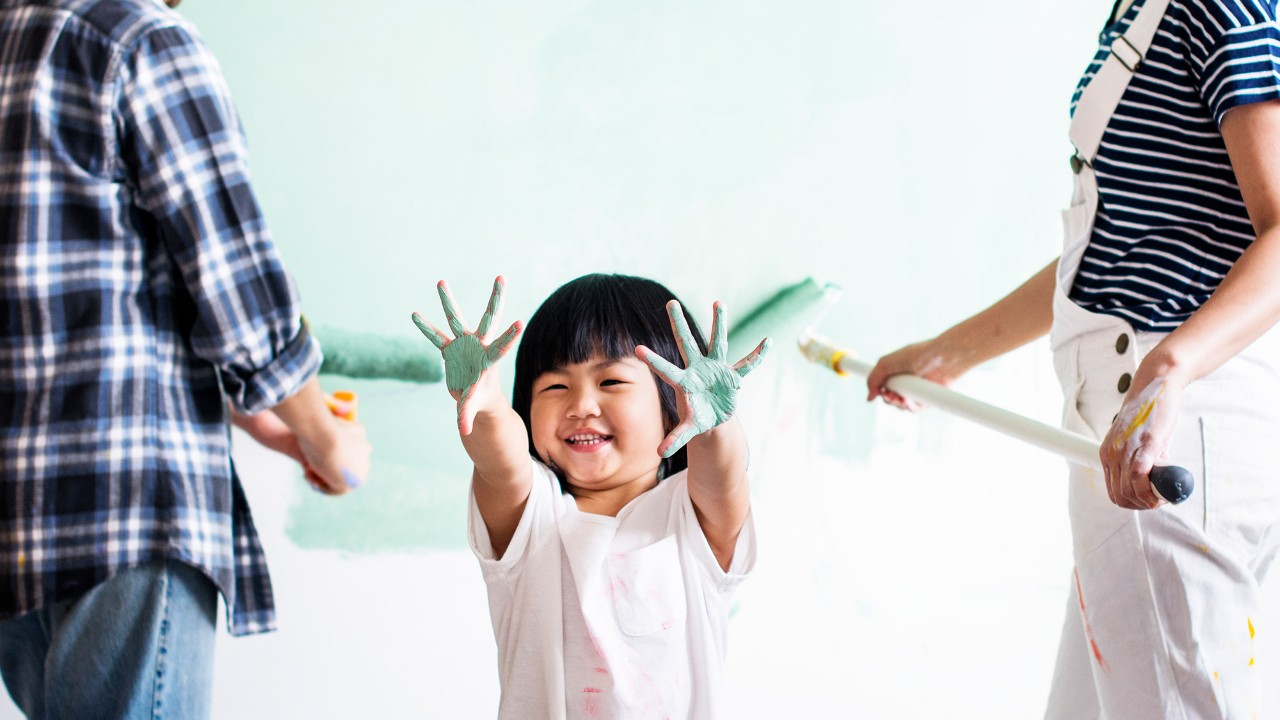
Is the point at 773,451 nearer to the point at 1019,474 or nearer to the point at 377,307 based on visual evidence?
the point at 1019,474

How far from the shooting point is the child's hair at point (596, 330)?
97 cm

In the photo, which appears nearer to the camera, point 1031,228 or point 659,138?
point 659,138

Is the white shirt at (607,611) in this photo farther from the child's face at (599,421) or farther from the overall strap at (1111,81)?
the overall strap at (1111,81)

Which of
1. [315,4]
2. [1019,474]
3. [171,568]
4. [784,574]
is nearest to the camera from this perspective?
[171,568]

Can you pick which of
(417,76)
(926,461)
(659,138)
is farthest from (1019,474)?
(417,76)

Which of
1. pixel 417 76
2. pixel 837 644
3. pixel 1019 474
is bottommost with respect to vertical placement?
pixel 837 644

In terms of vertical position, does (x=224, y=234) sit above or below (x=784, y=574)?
above

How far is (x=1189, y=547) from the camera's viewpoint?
0.85 m

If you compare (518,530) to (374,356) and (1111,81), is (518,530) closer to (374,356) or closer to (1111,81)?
(1111,81)

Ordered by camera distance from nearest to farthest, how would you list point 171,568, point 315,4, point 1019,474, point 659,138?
1. point 171,568
2. point 315,4
3. point 659,138
4. point 1019,474

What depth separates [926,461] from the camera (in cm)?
191

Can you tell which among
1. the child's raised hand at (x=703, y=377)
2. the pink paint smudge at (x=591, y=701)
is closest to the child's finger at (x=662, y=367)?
the child's raised hand at (x=703, y=377)

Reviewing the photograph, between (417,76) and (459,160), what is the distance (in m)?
0.14

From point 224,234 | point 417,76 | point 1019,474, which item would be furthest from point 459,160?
point 1019,474
